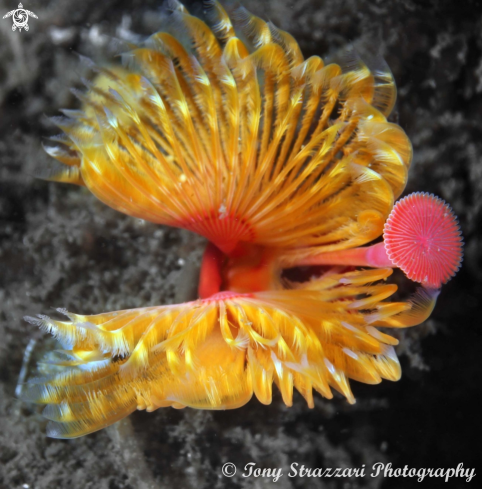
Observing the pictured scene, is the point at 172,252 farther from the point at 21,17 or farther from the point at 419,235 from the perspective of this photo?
the point at 21,17

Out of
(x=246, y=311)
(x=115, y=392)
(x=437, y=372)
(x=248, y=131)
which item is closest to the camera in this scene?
(x=115, y=392)

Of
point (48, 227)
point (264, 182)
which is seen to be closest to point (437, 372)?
point (264, 182)

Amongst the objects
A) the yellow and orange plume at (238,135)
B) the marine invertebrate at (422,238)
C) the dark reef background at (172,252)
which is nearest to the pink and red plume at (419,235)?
the marine invertebrate at (422,238)

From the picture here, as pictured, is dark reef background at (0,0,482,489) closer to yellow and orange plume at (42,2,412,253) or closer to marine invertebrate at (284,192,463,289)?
yellow and orange plume at (42,2,412,253)

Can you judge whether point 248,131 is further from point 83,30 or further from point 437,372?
point 437,372

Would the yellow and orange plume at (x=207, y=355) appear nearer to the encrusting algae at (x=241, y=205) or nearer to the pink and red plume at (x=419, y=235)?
the encrusting algae at (x=241, y=205)

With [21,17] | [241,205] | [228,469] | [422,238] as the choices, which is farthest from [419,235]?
[21,17]

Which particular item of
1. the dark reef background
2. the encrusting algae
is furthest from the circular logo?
the encrusting algae
